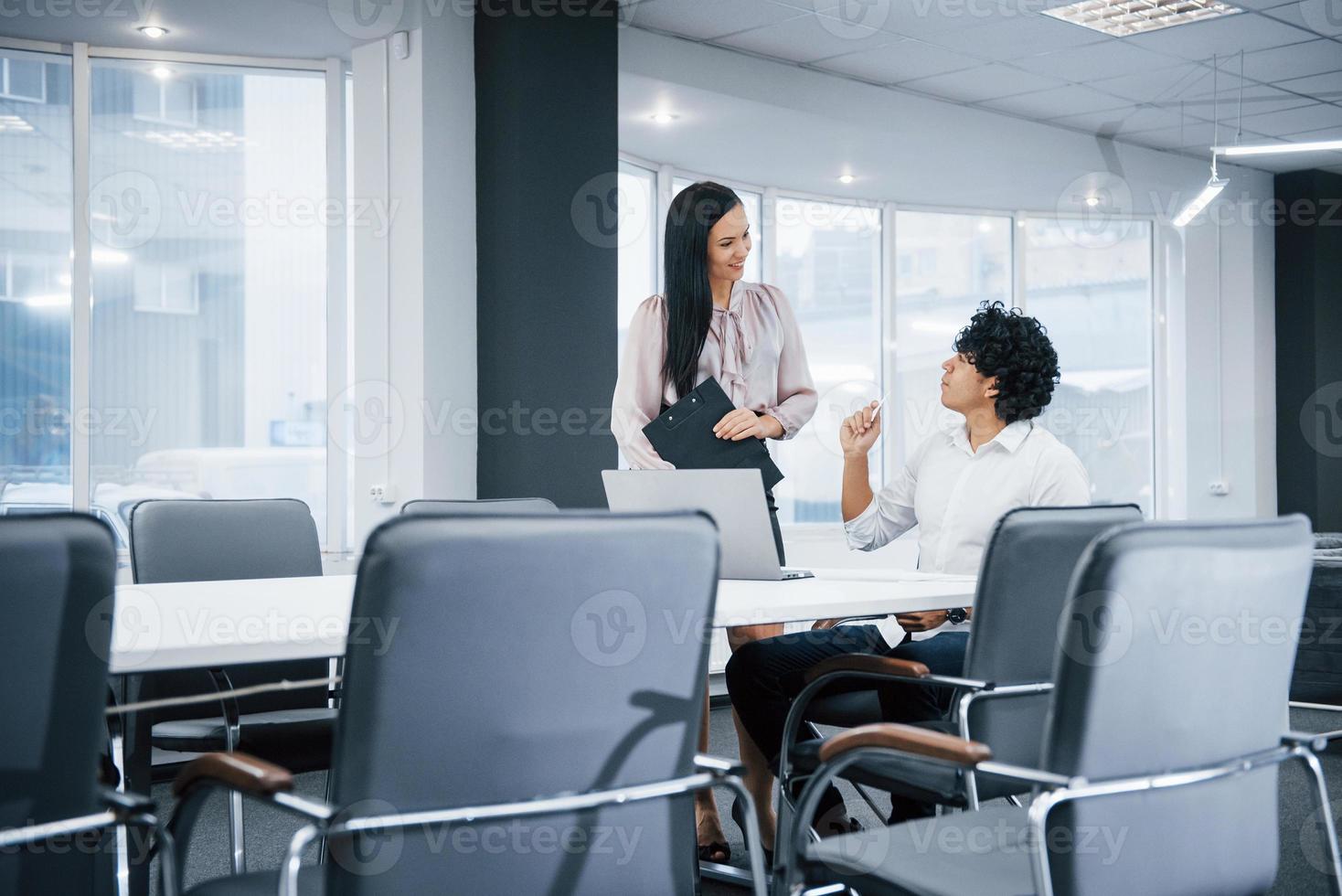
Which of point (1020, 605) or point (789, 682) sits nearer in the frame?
point (1020, 605)

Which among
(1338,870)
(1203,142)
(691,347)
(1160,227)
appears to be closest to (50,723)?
(1338,870)

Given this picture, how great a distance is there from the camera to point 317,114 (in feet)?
16.9

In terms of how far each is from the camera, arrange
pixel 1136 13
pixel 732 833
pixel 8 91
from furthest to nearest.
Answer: pixel 1136 13 → pixel 8 91 → pixel 732 833

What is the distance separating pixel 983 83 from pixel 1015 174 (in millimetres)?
1096

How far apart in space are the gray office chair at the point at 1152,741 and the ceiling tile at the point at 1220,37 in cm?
458

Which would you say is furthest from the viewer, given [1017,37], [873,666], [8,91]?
[1017,37]

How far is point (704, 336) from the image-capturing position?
9.75 feet

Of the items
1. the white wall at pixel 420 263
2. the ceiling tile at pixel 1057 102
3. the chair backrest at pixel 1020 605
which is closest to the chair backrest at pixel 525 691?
the chair backrest at pixel 1020 605

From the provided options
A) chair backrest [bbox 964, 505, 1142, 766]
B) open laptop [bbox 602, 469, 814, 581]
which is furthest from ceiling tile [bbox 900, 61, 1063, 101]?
chair backrest [bbox 964, 505, 1142, 766]

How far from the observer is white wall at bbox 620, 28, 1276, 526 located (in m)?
5.66

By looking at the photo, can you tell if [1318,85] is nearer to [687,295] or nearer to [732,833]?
[687,295]

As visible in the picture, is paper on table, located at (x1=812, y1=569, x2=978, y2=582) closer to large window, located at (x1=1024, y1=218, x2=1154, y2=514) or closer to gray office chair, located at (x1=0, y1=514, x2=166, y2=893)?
gray office chair, located at (x1=0, y1=514, x2=166, y2=893)

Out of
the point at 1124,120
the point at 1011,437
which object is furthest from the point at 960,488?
the point at 1124,120

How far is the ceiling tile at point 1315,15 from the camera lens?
514cm
